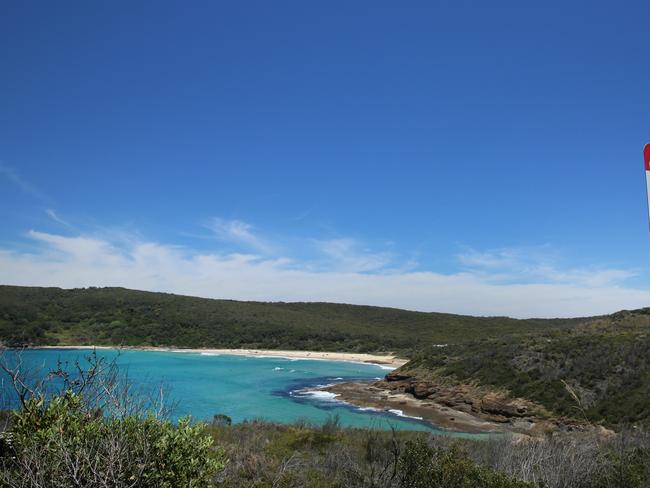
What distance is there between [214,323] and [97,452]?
99.3m

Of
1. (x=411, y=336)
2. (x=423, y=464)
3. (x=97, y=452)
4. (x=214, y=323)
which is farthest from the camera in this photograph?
(x=214, y=323)

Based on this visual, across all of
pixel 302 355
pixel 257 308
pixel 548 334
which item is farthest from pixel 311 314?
pixel 548 334

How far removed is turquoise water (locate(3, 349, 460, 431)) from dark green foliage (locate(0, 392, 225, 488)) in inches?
256

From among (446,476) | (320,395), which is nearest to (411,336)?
(320,395)

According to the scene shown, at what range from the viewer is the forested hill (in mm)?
86500

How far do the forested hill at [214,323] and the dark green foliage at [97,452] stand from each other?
76622 millimetres

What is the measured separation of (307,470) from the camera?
35.0 ft

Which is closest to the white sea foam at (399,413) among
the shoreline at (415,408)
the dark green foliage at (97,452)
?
the shoreline at (415,408)

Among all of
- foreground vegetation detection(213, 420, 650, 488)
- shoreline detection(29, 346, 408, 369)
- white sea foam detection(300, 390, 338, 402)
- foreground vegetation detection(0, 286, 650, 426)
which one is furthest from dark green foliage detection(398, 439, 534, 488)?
shoreline detection(29, 346, 408, 369)

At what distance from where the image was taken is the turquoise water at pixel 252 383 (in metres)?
30.4

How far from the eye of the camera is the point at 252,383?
161 ft

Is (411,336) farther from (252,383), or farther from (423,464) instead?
(423,464)

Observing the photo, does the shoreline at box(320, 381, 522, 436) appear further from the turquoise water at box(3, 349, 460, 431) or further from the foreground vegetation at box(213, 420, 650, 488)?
the foreground vegetation at box(213, 420, 650, 488)

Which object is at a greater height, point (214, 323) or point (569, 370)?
point (214, 323)
